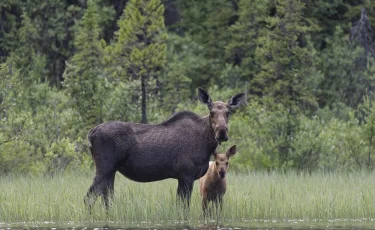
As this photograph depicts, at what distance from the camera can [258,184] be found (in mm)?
18438

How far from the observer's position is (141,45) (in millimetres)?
25766

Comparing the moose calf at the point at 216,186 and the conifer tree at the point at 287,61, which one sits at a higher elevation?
the conifer tree at the point at 287,61

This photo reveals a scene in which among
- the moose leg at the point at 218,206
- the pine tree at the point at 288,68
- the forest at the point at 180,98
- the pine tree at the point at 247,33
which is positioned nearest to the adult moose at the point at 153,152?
the moose leg at the point at 218,206

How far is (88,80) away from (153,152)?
9.43 metres

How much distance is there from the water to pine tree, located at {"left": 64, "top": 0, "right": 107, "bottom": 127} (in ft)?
33.9

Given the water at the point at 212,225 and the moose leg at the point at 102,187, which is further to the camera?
the moose leg at the point at 102,187

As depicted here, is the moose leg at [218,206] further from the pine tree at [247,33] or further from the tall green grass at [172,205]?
the pine tree at [247,33]

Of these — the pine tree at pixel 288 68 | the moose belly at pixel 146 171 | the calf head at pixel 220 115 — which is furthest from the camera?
the pine tree at pixel 288 68

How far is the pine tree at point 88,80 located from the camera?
24.7m

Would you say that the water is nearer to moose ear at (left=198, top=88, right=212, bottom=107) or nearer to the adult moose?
the adult moose

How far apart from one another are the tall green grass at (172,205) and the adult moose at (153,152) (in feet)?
1.22

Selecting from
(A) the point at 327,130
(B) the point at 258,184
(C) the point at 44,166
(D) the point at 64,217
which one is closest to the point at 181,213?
(D) the point at 64,217

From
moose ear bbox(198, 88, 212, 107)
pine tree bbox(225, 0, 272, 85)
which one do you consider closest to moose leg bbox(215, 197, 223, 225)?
moose ear bbox(198, 88, 212, 107)

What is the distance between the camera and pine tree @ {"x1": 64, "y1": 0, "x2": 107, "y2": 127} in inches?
973
